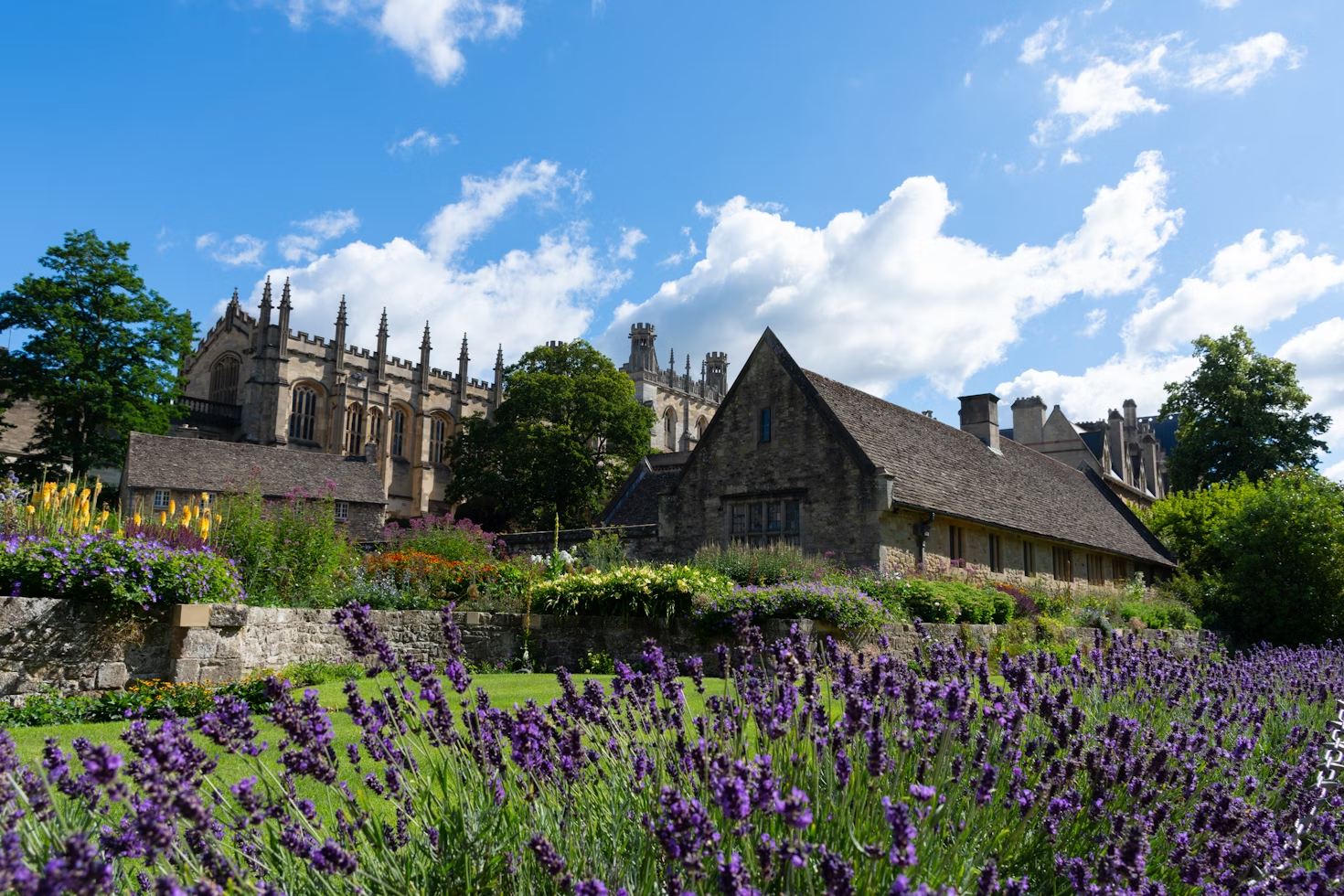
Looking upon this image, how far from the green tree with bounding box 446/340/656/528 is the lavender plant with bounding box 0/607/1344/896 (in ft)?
141

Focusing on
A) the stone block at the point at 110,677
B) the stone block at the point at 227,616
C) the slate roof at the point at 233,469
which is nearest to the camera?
the stone block at the point at 110,677

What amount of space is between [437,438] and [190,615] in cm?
6234

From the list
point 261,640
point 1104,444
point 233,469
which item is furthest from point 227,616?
point 1104,444

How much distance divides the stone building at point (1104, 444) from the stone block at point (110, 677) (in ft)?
150

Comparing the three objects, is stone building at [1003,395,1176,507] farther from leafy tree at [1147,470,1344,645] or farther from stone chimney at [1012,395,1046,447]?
leafy tree at [1147,470,1344,645]

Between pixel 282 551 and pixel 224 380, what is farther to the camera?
pixel 224 380

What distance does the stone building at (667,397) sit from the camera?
282 ft

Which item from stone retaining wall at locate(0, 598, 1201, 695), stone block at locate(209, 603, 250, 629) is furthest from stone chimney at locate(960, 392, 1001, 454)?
stone block at locate(209, 603, 250, 629)

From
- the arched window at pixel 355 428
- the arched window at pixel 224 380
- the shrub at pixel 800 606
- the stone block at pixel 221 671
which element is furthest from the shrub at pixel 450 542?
the arched window at pixel 224 380

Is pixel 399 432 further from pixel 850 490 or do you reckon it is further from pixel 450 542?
pixel 850 490

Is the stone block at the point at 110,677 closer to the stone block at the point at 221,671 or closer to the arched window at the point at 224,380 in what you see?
the stone block at the point at 221,671

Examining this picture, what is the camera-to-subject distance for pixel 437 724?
3.90 metres

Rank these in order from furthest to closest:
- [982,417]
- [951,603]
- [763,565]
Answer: [982,417] → [763,565] → [951,603]

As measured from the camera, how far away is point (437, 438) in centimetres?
7162
